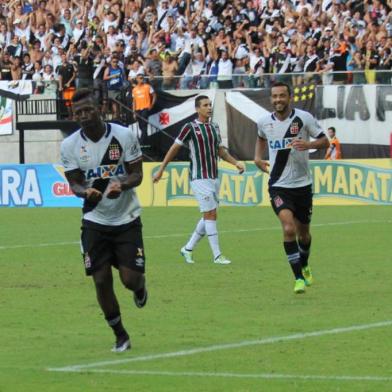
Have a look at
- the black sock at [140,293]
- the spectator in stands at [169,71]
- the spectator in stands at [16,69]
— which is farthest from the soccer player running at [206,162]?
the spectator in stands at [16,69]

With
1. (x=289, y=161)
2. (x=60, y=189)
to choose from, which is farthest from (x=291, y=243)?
(x=60, y=189)

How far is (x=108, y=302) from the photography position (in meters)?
10.4

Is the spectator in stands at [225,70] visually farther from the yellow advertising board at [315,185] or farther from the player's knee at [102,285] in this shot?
the player's knee at [102,285]

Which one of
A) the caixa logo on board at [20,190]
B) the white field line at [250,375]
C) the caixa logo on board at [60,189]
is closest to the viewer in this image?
the white field line at [250,375]

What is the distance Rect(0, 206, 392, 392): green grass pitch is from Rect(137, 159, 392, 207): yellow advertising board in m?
8.33

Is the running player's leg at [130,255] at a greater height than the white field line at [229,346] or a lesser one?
greater

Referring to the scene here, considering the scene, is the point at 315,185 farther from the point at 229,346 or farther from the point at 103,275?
the point at 103,275

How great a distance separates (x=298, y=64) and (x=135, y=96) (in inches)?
190

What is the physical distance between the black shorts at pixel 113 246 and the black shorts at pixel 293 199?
4122 mm

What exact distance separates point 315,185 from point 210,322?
735 inches

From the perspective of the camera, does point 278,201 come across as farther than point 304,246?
No

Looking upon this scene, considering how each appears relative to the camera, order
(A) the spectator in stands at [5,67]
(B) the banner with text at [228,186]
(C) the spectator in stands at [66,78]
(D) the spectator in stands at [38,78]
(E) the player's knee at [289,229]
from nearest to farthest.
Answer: (E) the player's knee at [289,229] < (B) the banner with text at [228,186] < (C) the spectator in stands at [66,78] < (D) the spectator in stands at [38,78] < (A) the spectator in stands at [5,67]

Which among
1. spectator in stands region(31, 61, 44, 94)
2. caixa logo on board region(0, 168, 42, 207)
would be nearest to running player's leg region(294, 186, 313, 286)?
caixa logo on board region(0, 168, 42, 207)

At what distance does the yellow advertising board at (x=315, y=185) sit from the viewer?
2984 cm
